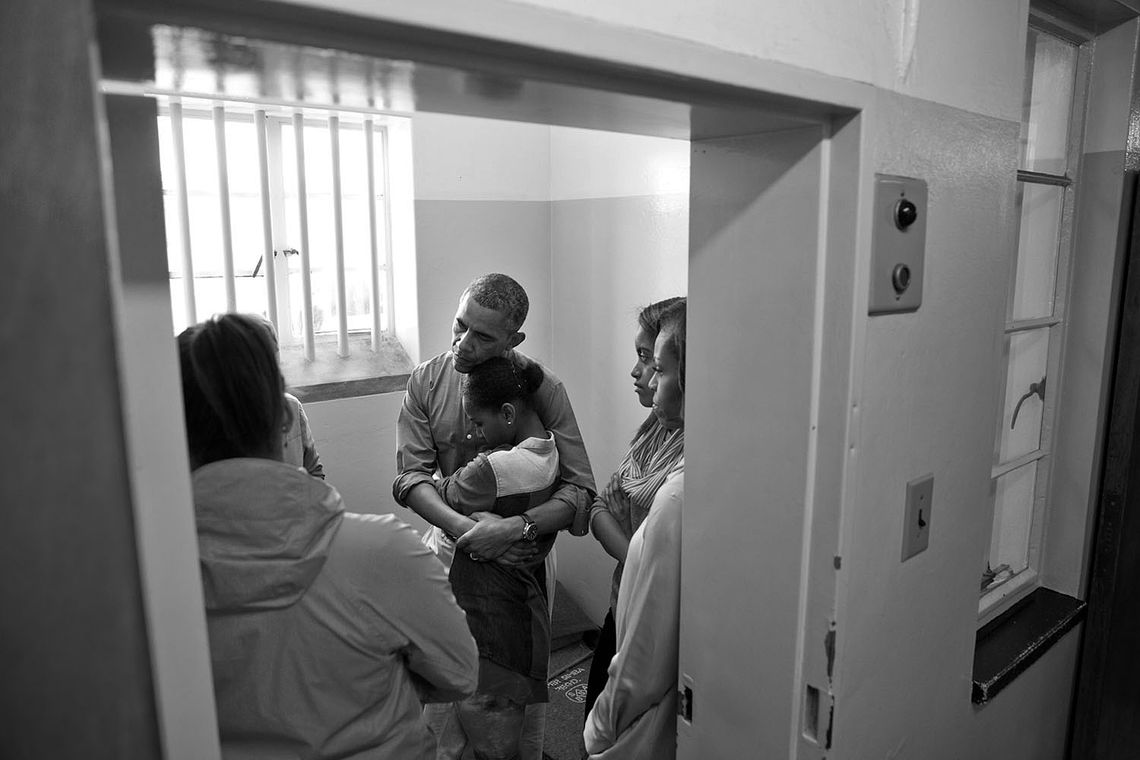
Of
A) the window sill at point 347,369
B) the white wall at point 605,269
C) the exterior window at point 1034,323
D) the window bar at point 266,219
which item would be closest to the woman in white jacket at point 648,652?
the exterior window at point 1034,323

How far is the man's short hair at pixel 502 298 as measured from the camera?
7.09 feet

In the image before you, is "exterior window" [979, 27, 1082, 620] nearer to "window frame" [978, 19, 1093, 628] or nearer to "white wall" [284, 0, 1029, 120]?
"window frame" [978, 19, 1093, 628]

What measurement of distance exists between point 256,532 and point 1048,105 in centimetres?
188

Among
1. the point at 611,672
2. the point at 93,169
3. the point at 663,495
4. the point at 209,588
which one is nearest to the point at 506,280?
the point at 663,495

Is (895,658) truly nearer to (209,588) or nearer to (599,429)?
(209,588)

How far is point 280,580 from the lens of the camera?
98cm

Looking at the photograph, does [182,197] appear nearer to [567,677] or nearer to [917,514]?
[567,677]

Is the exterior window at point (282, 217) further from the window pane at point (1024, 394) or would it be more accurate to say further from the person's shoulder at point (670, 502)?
the window pane at point (1024, 394)

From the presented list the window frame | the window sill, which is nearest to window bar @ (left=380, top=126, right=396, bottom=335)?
the window sill

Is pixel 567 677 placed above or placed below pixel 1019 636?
below

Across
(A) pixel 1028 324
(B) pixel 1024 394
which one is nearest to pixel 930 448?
(A) pixel 1028 324

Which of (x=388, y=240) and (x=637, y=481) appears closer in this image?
(x=637, y=481)

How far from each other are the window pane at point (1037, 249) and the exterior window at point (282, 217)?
2.32 meters

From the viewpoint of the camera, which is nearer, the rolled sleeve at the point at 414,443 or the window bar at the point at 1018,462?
the window bar at the point at 1018,462
